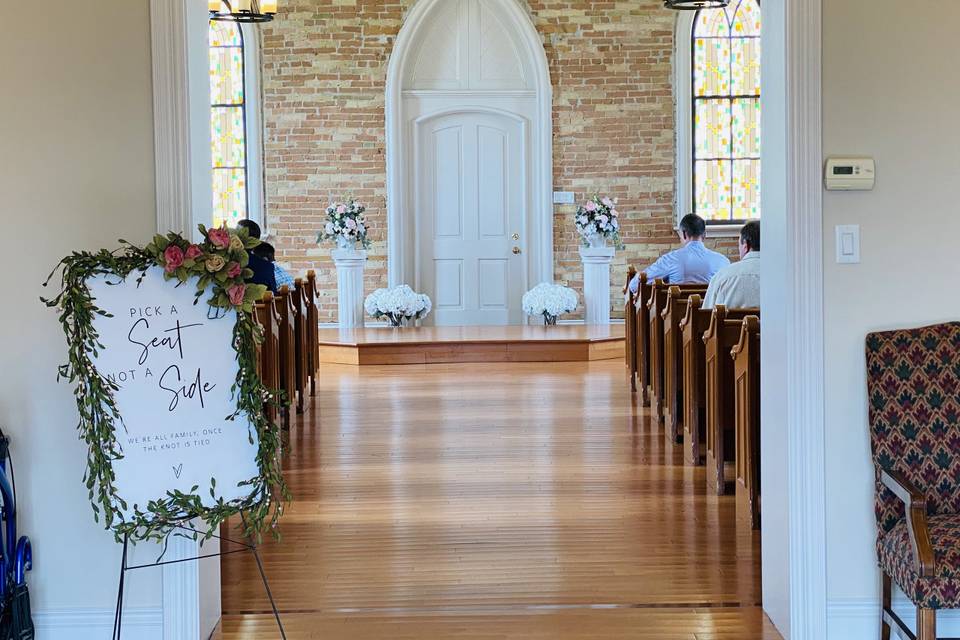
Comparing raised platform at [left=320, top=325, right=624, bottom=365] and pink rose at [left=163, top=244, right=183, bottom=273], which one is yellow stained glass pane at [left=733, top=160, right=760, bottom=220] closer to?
raised platform at [left=320, top=325, right=624, bottom=365]

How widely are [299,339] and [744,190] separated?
5996 mm

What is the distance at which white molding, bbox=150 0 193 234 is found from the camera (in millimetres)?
3305

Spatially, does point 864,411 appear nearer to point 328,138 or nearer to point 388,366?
point 388,366

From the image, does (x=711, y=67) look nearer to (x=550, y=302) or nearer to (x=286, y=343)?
→ (x=550, y=302)

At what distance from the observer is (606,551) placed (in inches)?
175

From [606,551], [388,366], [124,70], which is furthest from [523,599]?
[388,366]

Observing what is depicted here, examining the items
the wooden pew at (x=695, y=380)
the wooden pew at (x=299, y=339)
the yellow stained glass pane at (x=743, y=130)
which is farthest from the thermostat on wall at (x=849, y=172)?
the yellow stained glass pane at (x=743, y=130)

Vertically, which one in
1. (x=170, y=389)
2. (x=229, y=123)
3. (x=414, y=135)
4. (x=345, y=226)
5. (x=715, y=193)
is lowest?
(x=170, y=389)

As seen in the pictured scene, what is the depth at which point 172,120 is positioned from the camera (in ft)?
10.9

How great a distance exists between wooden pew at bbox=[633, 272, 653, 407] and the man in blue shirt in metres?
0.22

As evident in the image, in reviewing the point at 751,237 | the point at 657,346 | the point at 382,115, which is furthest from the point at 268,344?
the point at 382,115

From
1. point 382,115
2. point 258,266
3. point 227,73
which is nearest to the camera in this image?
point 258,266

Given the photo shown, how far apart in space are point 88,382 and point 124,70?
0.98 metres

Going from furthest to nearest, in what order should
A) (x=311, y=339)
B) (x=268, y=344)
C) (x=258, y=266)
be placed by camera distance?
1. (x=311, y=339)
2. (x=258, y=266)
3. (x=268, y=344)
